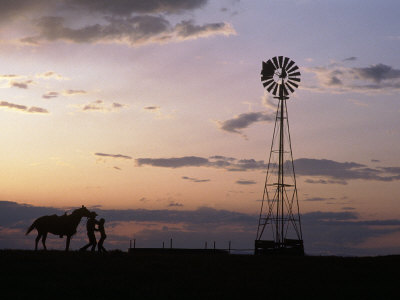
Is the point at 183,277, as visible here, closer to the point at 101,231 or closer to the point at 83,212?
the point at 101,231

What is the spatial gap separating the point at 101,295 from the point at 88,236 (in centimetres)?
1057

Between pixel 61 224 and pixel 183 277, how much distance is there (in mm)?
11553

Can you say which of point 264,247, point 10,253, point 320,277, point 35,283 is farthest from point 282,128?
point 35,283

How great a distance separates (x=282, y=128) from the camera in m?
54.5

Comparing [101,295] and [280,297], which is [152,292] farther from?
[280,297]

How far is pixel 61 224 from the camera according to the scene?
1437 inches

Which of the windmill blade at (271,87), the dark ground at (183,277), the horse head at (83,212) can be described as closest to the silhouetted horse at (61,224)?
the horse head at (83,212)

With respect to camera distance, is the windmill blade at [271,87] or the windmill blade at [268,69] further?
the windmill blade at [268,69]

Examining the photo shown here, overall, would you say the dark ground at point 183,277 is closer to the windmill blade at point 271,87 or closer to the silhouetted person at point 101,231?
the silhouetted person at point 101,231

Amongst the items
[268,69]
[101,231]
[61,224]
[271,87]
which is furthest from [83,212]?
[268,69]

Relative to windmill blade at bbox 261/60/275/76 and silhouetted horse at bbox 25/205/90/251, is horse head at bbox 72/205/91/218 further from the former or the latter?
windmill blade at bbox 261/60/275/76

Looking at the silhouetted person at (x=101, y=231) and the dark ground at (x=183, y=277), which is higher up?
the silhouetted person at (x=101, y=231)

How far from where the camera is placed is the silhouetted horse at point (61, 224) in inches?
1437

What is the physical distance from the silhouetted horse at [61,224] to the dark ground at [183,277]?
267cm
